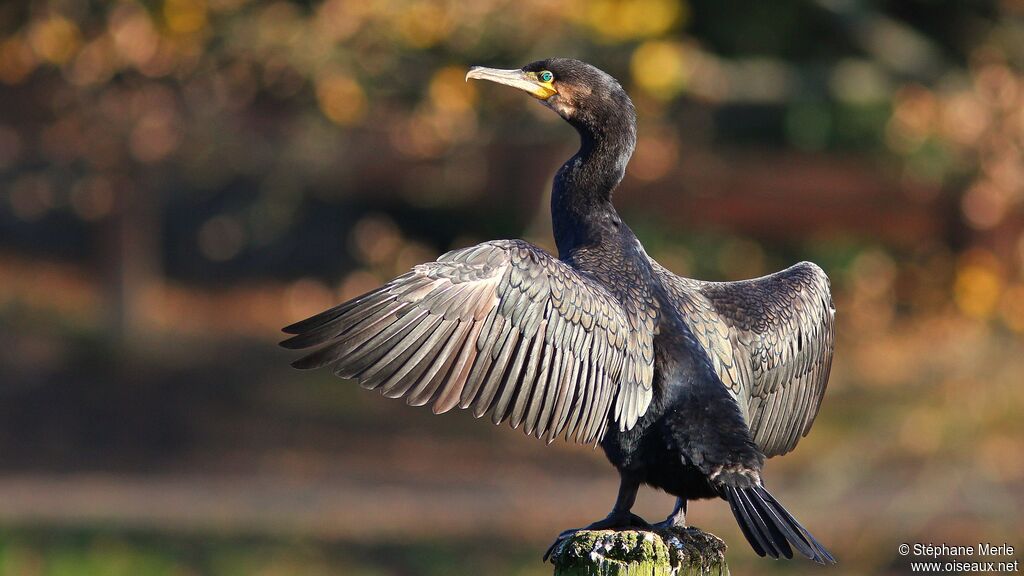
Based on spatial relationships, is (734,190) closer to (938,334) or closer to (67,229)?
(938,334)

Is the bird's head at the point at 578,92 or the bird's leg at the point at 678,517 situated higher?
the bird's head at the point at 578,92

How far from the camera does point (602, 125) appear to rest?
459 cm

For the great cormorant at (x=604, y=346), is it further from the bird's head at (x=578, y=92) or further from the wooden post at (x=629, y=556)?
the wooden post at (x=629, y=556)

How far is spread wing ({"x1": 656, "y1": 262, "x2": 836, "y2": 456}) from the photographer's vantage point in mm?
4297

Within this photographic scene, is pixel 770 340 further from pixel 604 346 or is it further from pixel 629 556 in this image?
pixel 629 556

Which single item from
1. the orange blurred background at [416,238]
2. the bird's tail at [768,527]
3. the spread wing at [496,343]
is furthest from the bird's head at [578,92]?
the orange blurred background at [416,238]

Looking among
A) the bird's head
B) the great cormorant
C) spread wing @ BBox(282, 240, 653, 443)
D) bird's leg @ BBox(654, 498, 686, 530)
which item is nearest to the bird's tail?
the great cormorant

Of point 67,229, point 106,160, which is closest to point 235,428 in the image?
point 106,160

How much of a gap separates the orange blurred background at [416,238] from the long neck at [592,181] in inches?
203

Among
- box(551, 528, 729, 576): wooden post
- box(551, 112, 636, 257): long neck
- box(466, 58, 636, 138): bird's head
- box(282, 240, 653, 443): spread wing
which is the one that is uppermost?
box(466, 58, 636, 138): bird's head

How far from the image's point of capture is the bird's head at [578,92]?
4.59 m

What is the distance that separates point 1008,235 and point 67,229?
10471 mm

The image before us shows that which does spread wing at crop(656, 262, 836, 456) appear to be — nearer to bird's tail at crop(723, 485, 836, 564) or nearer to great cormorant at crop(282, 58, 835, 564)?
great cormorant at crop(282, 58, 835, 564)

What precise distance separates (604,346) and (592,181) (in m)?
0.81
